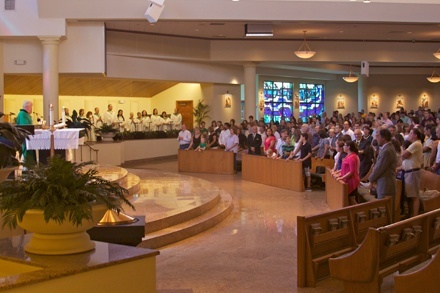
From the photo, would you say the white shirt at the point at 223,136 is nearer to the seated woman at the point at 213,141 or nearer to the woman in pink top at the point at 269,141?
the seated woman at the point at 213,141

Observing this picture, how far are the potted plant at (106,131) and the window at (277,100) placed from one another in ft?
37.7

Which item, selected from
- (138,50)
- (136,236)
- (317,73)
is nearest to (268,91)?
(317,73)

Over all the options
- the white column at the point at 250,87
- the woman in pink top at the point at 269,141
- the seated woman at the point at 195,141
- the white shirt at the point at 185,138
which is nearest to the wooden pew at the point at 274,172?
the woman in pink top at the point at 269,141

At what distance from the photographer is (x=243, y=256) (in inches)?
315

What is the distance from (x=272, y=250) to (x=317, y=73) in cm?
2432

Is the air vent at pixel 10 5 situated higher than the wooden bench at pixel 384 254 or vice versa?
the air vent at pixel 10 5

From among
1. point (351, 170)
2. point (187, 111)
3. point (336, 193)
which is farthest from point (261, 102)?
point (351, 170)

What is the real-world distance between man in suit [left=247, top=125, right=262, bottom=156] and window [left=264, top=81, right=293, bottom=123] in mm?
12601

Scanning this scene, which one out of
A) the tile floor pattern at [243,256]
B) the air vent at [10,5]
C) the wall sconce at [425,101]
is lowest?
the tile floor pattern at [243,256]

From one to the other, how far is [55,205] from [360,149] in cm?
879

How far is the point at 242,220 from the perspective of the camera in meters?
10.6

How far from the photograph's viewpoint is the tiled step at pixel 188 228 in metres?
8.36

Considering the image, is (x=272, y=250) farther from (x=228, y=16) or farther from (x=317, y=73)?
(x=317, y=73)

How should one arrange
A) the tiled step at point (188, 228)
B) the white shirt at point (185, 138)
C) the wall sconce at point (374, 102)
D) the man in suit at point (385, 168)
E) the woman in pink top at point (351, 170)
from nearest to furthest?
the tiled step at point (188, 228)
the man in suit at point (385, 168)
the woman in pink top at point (351, 170)
the white shirt at point (185, 138)
the wall sconce at point (374, 102)
